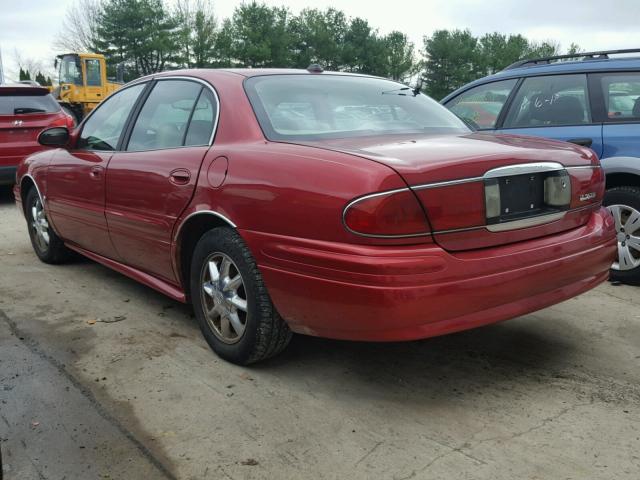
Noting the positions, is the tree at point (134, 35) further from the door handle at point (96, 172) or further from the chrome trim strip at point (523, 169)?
the chrome trim strip at point (523, 169)

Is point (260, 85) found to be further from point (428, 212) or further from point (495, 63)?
point (495, 63)

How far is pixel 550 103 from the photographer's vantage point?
5.02 meters

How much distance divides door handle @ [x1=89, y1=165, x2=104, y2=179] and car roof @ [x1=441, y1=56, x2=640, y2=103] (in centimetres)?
327

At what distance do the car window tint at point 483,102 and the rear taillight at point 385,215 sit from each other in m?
2.93

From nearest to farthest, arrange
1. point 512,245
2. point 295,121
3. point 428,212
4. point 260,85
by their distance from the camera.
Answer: point 428,212, point 512,245, point 295,121, point 260,85

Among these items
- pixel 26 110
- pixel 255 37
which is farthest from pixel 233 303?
pixel 255 37

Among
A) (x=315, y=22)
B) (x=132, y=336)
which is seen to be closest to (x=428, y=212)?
(x=132, y=336)

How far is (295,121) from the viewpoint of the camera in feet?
10.6

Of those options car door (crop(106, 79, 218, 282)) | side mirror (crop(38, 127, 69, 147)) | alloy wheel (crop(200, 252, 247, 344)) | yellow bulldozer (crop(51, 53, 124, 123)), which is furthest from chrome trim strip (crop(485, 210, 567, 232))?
yellow bulldozer (crop(51, 53, 124, 123))

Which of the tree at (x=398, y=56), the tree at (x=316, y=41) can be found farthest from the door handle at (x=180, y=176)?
the tree at (x=398, y=56)

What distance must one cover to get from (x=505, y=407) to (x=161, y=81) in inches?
110

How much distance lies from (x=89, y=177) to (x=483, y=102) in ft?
10.8

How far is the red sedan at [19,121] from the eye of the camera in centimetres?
875

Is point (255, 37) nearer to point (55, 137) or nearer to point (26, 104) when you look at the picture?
point (26, 104)
